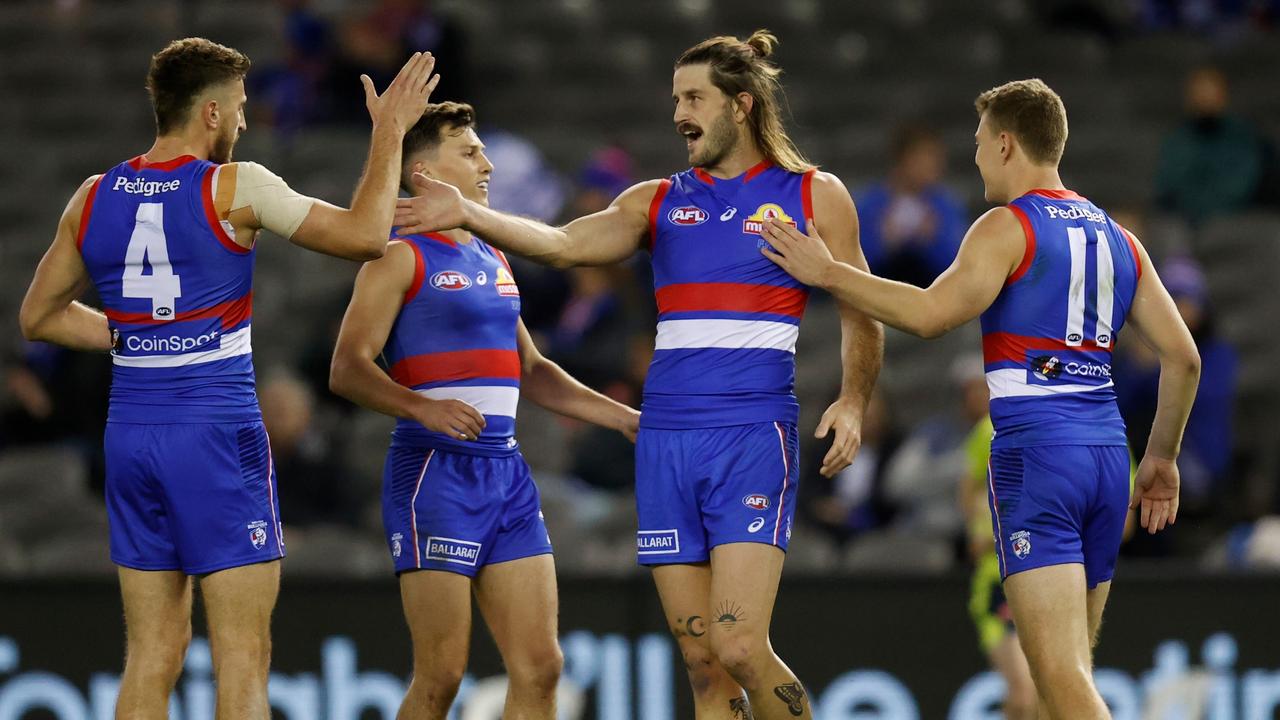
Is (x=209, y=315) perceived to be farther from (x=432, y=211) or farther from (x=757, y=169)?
(x=757, y=169)

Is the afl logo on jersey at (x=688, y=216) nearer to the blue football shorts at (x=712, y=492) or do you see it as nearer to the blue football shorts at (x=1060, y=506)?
the blue football shorts at (x=712, y=492)

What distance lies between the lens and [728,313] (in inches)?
262

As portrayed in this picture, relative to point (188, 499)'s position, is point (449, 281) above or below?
above

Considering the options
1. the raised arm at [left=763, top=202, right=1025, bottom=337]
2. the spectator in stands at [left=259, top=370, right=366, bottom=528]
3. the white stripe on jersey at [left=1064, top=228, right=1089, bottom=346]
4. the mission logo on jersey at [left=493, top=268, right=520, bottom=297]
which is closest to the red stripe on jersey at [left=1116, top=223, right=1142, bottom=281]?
the white stripe on jersey at [left=1064, top=228, right=1089, bottom=346]

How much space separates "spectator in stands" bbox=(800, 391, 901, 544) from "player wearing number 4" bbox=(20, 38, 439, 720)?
197 inches

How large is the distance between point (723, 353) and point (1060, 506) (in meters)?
1.36

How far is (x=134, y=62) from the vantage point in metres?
15.7

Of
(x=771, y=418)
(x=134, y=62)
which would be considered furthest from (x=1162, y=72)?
(x=771, y=418)

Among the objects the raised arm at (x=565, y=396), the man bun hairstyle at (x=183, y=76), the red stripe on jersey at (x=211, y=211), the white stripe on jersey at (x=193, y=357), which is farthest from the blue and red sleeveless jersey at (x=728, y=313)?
the man bun hairstyle at (x=183, y=76)

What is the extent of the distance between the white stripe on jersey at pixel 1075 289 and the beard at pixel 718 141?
1.32 meters

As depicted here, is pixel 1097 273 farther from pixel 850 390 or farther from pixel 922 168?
pixel 922 168

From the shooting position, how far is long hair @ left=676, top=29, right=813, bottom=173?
6750mm

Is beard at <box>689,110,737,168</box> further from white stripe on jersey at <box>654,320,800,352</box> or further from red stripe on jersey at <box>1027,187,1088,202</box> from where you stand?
red stripe on jersey at <box>1027,187,1088,202</box>

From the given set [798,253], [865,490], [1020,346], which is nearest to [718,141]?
[798,253]
